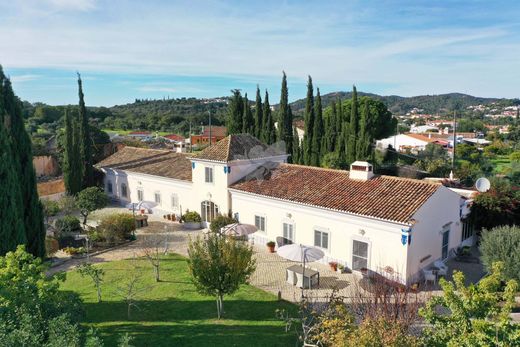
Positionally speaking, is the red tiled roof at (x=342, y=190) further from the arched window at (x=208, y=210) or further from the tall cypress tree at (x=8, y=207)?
the tall cypress tree at (x=8, y=207)

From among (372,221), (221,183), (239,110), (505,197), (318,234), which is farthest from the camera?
(239,110)

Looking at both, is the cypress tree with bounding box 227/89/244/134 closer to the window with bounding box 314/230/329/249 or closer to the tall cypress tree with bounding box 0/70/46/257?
the window with bounding box 314/230/329/249

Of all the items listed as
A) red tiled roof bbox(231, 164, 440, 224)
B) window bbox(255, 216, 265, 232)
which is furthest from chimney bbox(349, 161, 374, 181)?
window bbox(255, 216, 265, 232)

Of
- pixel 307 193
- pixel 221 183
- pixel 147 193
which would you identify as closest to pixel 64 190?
pixel 147 193

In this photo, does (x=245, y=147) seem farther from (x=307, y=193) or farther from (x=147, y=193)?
(x=147, y=193)

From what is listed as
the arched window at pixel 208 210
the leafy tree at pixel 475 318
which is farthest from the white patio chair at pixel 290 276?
the arched window at pixel 208 210

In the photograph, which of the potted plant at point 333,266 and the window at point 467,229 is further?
the window at point 467,229
